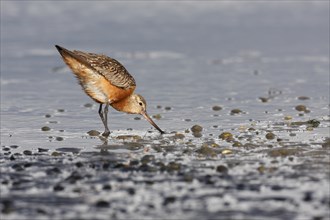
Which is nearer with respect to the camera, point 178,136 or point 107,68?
point 178,136

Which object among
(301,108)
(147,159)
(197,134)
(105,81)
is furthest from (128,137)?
(301,108)

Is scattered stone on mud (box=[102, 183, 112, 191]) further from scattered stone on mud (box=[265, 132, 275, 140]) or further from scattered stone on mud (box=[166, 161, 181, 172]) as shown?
scattered stone on mud (box=[265, 132, 275, 140])

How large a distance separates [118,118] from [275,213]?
7232mm

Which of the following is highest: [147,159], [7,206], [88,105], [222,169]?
[88,105]

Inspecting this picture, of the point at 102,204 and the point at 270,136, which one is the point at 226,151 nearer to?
the point at 270,136

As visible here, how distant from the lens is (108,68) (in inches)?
545

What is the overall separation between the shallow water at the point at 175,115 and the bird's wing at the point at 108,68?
2.50 ft

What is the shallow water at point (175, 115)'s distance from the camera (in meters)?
8.70

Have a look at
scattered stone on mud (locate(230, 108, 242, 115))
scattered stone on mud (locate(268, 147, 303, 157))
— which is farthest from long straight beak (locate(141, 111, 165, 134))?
scattered stone on mud (locate(268, 147, 303, 157))

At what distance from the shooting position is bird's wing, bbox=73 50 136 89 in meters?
13.7

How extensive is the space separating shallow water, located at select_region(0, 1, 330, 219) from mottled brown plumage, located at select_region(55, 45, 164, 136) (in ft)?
1.14

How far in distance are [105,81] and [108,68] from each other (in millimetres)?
216

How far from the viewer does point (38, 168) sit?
10.2 metres

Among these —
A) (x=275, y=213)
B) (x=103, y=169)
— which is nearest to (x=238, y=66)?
(x=103, y=169)
